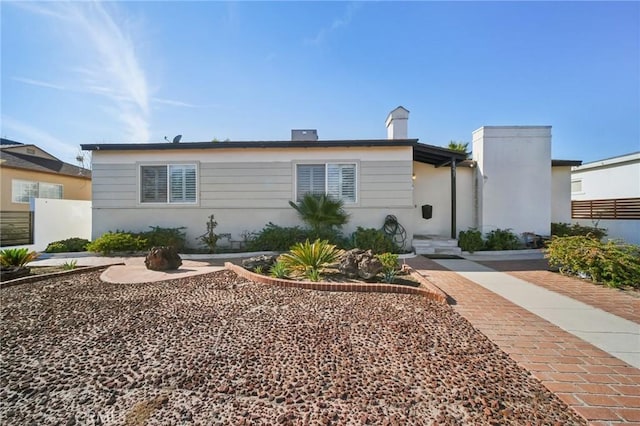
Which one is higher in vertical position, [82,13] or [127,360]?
[82,13]

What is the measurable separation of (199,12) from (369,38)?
5.40 meters

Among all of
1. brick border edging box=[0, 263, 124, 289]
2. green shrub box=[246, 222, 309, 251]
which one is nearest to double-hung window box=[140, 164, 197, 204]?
green shrub box=[246, 222, 309, 251]

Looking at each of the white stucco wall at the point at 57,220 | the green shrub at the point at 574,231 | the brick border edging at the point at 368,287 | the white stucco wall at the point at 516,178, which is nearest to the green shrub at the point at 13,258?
the white stucco wall at the point at 57,220

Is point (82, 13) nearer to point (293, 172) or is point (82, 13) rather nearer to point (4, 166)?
point (293, 172)

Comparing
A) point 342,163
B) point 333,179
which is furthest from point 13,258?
point 342,163

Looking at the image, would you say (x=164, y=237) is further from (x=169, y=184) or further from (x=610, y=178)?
(x=610, y=178)

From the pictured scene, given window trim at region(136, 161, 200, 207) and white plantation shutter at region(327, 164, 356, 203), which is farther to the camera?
window trim at region(136, 161, 200, 207)

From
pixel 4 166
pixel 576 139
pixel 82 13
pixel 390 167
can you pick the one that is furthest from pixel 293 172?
pixel 4 166

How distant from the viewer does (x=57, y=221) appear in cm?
1000

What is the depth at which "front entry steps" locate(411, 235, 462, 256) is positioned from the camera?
347 inches

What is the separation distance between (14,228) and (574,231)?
881 inches

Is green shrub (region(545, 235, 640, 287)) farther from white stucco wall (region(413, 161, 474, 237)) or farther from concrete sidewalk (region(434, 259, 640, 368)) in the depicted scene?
white stucco wall (region(413, 161, 474, 237))

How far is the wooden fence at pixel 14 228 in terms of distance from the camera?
11.0 m

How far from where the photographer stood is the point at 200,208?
30.6ft
